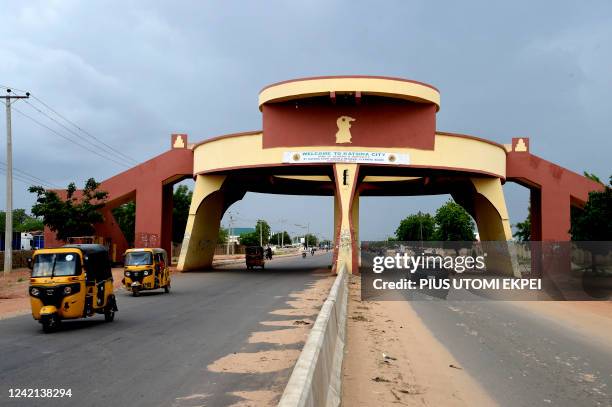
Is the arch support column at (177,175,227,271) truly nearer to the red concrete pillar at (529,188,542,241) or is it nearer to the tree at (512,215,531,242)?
the red concrete pillar at (529,188,542,241)

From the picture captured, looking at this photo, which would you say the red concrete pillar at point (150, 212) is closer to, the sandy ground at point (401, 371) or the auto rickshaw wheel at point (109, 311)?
the auto rickshaw wheel at point (109, 311)

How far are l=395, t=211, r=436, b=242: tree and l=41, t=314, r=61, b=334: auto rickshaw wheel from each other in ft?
319

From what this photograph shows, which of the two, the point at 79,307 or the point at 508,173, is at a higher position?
the point at 508,173

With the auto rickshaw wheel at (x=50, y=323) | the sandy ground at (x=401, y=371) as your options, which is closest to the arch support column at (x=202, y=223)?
the sandy ground at (x=401, y=371)

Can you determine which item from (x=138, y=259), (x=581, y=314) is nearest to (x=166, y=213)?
(x=138, y=259)

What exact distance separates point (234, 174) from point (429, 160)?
13746 millimetres

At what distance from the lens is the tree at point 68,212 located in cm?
3856

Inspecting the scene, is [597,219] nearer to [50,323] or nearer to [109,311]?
[109,311]

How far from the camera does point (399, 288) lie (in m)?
28.3

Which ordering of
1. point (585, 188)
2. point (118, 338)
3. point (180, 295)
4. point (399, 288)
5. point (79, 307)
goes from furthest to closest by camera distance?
1. point (585, 188)
2. point (399, 288)
3. point (180, 295)
4. point (79, 307)
5. point (118, 338)

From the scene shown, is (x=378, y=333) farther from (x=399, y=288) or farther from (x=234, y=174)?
(x=234, y=174)

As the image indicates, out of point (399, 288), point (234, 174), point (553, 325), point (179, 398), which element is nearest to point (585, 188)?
point (399, 288)

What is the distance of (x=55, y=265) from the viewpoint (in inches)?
539

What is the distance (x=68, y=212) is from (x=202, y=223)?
9481mm
